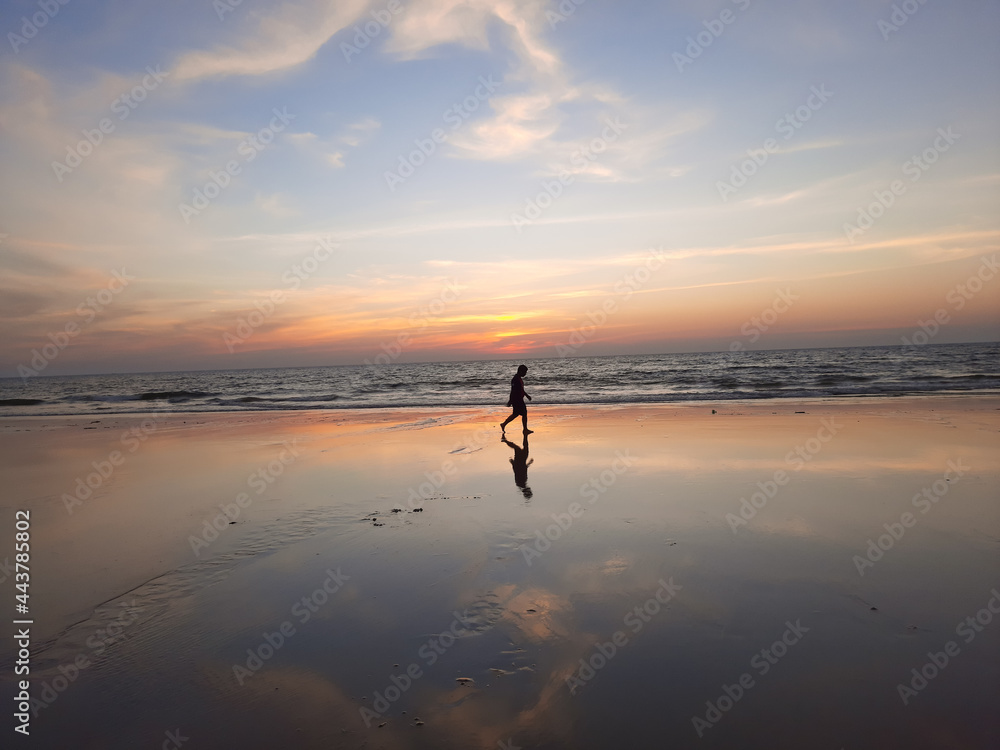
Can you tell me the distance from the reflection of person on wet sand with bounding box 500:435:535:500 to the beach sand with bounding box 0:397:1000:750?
9 cm

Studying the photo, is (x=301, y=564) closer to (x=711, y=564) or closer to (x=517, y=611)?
(x=517, y=611)

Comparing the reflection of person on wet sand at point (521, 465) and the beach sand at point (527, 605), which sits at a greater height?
the reflection of person on wet sand at point (521, 465)

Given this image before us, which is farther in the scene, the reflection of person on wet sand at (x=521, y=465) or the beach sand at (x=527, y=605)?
the reflection of person on wet sand at (x=521, y=465)

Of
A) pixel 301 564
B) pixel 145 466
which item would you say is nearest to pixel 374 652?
pixel 301 564

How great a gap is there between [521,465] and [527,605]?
6.25 metres

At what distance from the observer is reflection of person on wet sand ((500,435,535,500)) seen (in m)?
9.36

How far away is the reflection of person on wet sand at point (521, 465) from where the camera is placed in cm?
936

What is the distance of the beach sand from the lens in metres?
3.56

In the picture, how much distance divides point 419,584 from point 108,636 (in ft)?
8.91

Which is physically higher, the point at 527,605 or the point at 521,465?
the point at 521,465

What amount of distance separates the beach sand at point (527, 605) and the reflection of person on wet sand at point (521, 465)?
9 cm

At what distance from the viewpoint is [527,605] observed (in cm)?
505

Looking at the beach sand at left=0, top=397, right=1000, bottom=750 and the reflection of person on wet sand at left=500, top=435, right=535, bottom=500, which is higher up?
the reflection of person on wet sand at left=500, top=435, right=535, bottom=500

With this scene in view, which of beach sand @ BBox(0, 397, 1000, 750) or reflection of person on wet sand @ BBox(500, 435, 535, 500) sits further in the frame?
reflection of person on wet sand @ BBox(500, 435, 535, 500)
